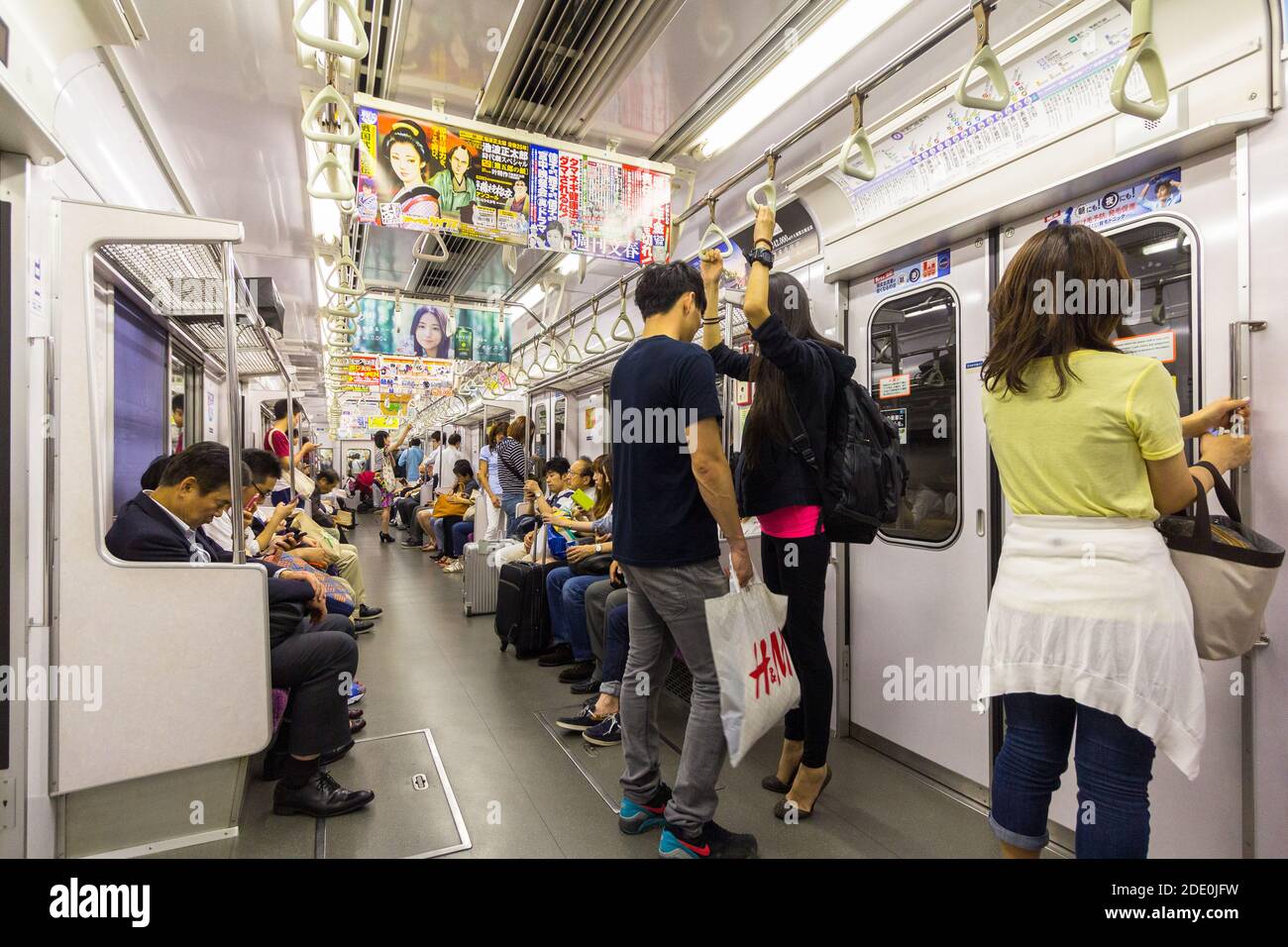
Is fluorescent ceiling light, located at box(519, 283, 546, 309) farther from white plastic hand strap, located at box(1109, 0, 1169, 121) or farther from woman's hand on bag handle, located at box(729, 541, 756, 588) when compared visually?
white plastic hand strap, located at box(1109, 0, 1169, 121)

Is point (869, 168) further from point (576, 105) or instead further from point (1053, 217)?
point (576, 105)

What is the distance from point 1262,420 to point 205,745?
366cm

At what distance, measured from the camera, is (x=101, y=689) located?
2219 mm

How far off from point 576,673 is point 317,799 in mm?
1926

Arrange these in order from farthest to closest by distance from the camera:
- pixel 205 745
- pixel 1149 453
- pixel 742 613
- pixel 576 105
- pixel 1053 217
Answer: pixel 576 105
pixel 1053 217
pixel 205 745
pixel 742 613
pixel 1149 453

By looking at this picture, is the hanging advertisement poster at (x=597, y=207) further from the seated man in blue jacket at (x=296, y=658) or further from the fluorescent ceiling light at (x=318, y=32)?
the seated man in blue jacket at (x=296, y=658)

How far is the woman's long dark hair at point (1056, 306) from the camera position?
1.60m

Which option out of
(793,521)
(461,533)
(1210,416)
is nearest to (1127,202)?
(1210,416)

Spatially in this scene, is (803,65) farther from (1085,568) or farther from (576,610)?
(576,610)

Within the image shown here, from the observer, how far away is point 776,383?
8.20 ft

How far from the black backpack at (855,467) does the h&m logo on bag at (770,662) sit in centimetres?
52

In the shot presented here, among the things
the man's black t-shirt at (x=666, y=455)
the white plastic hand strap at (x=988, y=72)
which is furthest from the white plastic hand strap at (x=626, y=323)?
the white plastic hand strap at (x=988, y=72)

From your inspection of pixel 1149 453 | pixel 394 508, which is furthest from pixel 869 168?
pixel 394 508

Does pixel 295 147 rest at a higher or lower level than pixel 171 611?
higher
